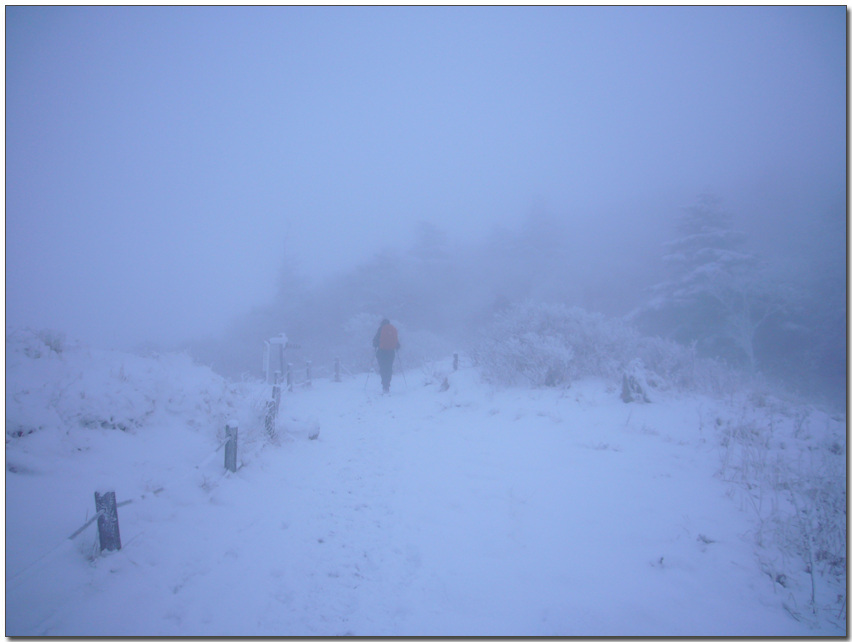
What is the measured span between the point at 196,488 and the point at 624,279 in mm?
30775

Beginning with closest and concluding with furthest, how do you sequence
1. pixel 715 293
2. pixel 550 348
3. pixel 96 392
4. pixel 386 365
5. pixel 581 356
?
pixel 96 392 → pixel 550 348 → pixel 581 356 → pixel 386 365 → pixel 715 293

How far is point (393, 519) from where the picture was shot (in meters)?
4.41

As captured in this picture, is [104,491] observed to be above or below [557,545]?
above

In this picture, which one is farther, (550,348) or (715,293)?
(715,293)

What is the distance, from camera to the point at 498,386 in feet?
32.5

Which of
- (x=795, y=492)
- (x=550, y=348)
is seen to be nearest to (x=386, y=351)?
(x=550, y=348)

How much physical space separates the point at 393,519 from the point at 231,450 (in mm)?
2606

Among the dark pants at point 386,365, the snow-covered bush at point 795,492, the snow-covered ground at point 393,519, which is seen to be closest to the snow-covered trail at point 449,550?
the snow-covered ground at point 393,519

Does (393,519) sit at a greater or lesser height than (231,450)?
lesser

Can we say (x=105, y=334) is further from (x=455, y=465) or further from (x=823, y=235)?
(x=823, y=235)

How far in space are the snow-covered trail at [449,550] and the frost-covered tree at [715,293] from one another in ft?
49.9

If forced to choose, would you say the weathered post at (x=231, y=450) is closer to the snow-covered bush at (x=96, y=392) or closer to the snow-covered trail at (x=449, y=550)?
the snow-covered trail at (x=449, y=550)

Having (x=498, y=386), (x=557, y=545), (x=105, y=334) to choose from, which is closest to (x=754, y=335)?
(x=498, y=386)

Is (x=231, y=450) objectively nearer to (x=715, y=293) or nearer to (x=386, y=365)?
(x=386, y=365)
